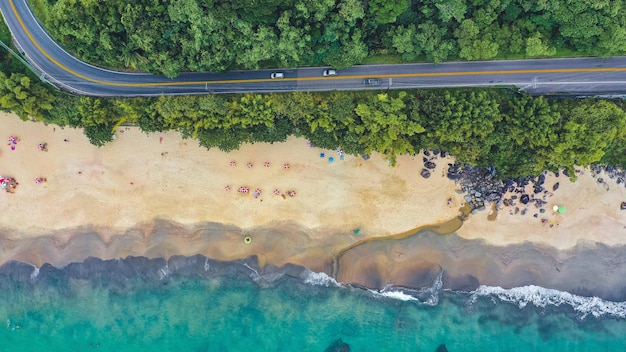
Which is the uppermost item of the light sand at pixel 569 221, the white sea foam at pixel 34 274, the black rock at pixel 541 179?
the black rock at pixel 541 179

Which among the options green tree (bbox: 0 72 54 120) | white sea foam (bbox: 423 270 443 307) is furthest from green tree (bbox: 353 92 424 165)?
green tree (bbox: 0 72 54 120)

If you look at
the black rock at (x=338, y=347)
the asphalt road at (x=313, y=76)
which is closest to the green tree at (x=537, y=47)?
the asphalt road at (x=313, y=76)

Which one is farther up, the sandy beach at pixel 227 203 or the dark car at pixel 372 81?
the dark car at pixel 372 81

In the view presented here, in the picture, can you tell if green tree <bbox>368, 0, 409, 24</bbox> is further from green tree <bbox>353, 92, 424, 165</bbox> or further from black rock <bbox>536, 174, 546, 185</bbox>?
black rock <bbox>536, 174, 546, 185</bbox>

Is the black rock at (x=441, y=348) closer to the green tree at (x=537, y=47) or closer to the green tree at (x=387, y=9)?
the green tree at (x=537, y=47)

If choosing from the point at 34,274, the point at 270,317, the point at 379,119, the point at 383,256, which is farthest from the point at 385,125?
the point at 34,274

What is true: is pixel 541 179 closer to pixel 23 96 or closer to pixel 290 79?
pixel 290 79

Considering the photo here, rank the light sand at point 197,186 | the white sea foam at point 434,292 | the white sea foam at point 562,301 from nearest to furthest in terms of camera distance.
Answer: the light sand at point 197,186
the white sea foam at point 434,292
the white sea foam at point 562,301
